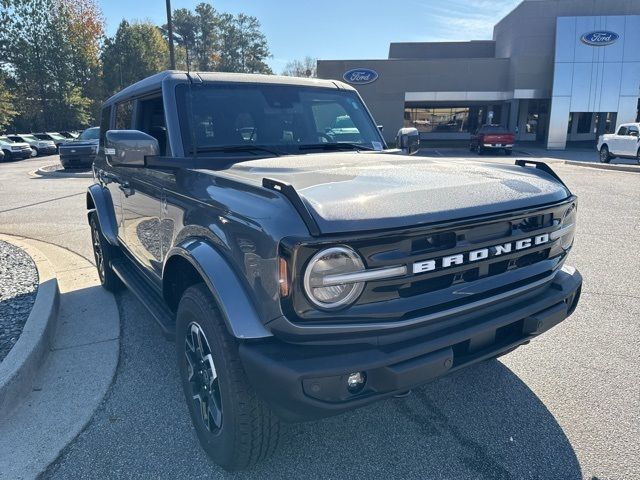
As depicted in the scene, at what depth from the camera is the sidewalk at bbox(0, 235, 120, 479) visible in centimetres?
263

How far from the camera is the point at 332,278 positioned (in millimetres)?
1906

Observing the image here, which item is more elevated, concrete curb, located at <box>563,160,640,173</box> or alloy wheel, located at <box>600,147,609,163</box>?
alloy wheel, located at <box>600,147,609,163</box>

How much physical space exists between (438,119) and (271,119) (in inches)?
1442

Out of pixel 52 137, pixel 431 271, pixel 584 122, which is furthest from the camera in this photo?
pixel 584 122

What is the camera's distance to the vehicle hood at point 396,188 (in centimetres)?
199

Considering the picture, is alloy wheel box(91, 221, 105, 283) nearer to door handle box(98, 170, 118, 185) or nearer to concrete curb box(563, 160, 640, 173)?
door handle box(98, 170, 118, 185)

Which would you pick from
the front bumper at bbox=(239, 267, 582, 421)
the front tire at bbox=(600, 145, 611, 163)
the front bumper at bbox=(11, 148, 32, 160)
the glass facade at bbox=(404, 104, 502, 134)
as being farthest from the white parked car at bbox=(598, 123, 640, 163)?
the front bumper at bbox=(11, 148, 32, 160)

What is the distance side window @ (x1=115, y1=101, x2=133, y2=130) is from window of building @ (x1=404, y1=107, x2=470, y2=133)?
3416 centimetres

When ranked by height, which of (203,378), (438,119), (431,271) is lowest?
(203,378)

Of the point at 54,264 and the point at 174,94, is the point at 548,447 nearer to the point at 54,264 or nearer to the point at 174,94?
the point at 174,94

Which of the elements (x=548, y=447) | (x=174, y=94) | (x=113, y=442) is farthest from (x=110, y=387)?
(x=548, y=447)

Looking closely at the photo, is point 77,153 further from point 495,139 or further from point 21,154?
point 495,139

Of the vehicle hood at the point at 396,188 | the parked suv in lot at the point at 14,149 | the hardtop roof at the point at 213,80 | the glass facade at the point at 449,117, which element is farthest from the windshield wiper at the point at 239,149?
the glass facade at the point at 449,117

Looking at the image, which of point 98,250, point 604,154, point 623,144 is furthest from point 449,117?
point 98,250
